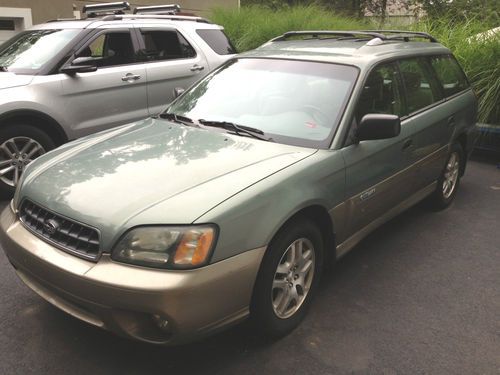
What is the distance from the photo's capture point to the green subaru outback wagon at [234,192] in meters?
2.28

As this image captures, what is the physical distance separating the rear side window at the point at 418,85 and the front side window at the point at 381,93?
156 mm

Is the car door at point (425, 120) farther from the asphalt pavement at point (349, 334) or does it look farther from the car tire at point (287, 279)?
the car tire at point (287, 279)

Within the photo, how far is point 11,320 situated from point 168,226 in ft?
4.68

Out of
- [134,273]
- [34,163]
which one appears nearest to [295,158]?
[134,273]

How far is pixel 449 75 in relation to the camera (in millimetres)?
4777

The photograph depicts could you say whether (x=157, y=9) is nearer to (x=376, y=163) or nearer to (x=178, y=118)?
(x=178, y=118)

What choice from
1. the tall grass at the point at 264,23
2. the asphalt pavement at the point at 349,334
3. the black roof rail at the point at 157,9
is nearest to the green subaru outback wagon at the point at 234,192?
the asphalt pavement at the point at 349,334

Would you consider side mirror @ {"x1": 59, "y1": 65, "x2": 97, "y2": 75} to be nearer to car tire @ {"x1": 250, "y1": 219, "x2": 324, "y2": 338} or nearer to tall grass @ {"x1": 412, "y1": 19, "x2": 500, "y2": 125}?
car tire @ {"x1": 250, "y1": 219, "x2": 324, "y2": 338}

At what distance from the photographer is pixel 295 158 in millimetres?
2889

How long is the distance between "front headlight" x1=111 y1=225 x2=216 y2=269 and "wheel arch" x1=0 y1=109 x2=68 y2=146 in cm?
313

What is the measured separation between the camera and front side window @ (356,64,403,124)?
→ 3373 mm

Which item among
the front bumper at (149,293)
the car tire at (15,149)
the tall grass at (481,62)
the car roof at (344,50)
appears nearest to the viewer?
the front bumper at (149,293)

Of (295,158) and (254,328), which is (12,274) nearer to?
(254,328)

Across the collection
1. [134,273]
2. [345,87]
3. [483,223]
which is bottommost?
[483,223]
